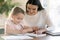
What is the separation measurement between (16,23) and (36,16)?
0.13m

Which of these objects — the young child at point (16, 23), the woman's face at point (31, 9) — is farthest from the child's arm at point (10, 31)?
the woman's face at point (31, 9)

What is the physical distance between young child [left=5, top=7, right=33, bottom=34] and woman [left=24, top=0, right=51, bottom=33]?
3 cm

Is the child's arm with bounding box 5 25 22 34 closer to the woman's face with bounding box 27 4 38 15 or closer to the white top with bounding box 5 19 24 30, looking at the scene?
the white top with bounding box 5 19 24 30

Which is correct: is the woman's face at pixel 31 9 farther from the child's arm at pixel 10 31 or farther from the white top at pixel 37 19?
the child's arm at pixel 10 31

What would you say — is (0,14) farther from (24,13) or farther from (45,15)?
(45,15)

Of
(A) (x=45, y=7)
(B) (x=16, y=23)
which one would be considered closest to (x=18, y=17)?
(B) (x=16, y=23)

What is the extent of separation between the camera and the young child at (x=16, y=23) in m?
0.80


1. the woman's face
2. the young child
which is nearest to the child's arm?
the young child

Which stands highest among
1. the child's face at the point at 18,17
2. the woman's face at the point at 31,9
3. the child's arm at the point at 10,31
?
the woman's face at the point at 31,9

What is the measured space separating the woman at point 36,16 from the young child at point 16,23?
0.03 meters

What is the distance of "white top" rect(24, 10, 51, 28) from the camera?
2.72 ft

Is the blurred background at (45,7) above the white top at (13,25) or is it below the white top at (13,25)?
above

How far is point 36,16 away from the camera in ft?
2.75

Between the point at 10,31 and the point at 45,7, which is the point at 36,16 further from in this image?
the point at 10,31
